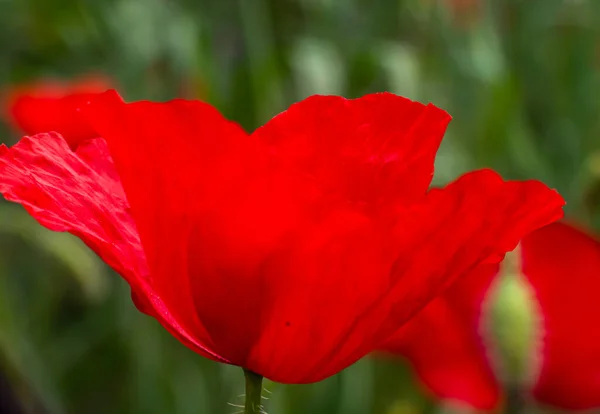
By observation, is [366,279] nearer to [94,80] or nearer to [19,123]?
[19,123]

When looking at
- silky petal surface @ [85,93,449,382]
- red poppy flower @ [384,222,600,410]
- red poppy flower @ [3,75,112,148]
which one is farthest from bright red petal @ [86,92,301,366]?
red poppy flower @ [3,75,112,148]

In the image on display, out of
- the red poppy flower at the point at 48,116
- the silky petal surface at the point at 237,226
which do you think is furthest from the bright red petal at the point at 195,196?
the red poppy flower at the point at 48,116

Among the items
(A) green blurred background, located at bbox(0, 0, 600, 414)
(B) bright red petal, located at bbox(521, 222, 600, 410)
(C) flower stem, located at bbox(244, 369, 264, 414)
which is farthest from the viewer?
(A) green blurred background, located at bbox(0, 0, 600, 414)

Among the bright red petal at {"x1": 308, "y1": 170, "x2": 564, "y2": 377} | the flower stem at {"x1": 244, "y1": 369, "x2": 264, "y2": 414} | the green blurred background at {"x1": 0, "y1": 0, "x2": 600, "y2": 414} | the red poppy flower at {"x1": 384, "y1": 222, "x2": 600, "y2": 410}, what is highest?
the bright red petal at {"x1": 308, "y1": 170, "x2": 564, "y2": 377}

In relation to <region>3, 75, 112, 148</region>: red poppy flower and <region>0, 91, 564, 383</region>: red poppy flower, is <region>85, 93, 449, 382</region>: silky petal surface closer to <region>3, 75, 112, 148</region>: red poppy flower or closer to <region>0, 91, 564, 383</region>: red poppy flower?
<region>0, 91, 564, 383</region>: red poppy flower

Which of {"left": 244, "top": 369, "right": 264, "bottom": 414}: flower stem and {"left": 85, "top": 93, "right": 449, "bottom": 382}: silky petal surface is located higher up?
{"left": 85, "top": 93, "right": 449, "bottom": 382}: silky petal surface

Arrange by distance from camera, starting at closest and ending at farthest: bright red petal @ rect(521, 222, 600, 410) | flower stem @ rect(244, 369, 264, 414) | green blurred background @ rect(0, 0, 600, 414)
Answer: flower stem @ rect(244, 369, 264, 414) < bright red petal @ rect(521, 222, 600, 410) < green blurred background @ rect(0, 0, 600, 414)

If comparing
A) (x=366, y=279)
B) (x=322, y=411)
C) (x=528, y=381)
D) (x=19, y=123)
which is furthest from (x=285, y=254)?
(x=19, y=123)
